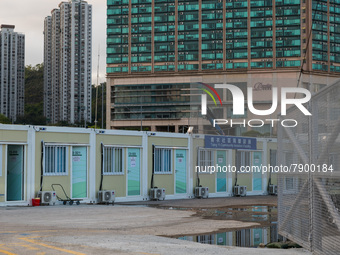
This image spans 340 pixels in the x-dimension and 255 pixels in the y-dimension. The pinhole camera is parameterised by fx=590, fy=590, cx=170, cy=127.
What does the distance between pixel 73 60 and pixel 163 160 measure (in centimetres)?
14400

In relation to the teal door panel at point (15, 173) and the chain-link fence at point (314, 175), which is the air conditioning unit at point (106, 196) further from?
the chain-link fence at point (314, 175)

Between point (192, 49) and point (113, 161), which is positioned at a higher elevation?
point (192, 49)

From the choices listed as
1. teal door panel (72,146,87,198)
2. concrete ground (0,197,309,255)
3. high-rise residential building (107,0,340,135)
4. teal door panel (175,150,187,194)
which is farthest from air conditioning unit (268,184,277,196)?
high-rise residential building (107,0,340,135)

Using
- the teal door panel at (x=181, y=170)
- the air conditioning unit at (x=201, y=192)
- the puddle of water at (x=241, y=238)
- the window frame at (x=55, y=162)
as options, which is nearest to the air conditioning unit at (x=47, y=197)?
the window frame at (x=55, y=162)

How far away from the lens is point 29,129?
81.0 ft

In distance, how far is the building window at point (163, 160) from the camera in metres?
30.7

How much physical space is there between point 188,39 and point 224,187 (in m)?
111

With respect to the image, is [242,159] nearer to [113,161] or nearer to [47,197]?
[113,161]

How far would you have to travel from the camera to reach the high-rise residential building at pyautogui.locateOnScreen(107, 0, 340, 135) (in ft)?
460

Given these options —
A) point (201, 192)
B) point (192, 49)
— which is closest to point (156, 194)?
point (201, 192)

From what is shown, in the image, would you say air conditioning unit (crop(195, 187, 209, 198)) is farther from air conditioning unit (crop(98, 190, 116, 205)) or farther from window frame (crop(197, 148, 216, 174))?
air conditioning unit (crop(98, 190, 116, 205))

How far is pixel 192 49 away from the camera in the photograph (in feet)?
470

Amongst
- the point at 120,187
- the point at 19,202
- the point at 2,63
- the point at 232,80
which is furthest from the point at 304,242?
the point at 2,63

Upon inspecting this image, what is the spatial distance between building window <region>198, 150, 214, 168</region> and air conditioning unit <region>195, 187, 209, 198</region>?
4.30 feet
